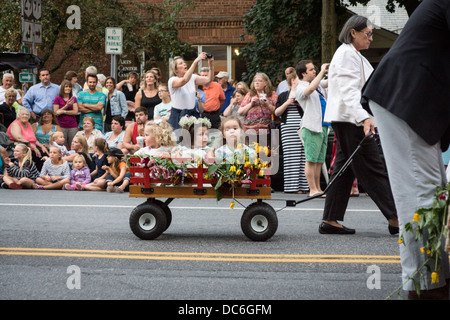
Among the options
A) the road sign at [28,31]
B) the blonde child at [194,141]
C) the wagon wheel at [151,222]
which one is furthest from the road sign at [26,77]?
the wagon wheel at [151,222]

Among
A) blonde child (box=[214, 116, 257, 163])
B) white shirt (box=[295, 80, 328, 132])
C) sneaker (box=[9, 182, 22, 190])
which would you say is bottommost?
sneaker (box=[9, 182, 22, 190])

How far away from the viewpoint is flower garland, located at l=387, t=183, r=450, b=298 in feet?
14.0

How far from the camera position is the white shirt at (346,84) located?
800cm

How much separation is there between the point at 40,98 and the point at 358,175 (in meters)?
10.5

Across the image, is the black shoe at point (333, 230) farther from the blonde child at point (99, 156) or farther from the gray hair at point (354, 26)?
the blonde child at point (99, 156)

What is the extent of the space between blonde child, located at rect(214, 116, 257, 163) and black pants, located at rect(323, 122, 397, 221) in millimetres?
972

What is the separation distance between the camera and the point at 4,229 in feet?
28.5

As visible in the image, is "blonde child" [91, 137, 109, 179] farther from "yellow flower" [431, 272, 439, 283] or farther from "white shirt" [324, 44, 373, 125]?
"yellow flower" [431, 272, 439, 283]

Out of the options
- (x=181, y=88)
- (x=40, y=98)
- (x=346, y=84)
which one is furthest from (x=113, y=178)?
(x=346, y=84)

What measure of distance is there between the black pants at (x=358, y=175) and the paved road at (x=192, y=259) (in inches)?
13.6

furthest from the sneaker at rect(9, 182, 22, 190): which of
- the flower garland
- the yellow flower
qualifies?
the yellow flower

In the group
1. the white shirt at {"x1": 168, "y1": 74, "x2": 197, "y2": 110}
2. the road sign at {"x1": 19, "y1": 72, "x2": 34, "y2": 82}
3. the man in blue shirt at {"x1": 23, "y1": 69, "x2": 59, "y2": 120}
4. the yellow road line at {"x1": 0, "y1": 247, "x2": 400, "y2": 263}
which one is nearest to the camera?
the yellow road line at {"x1": 0, "y1": 247, "x2": 400, "y2": 263}
